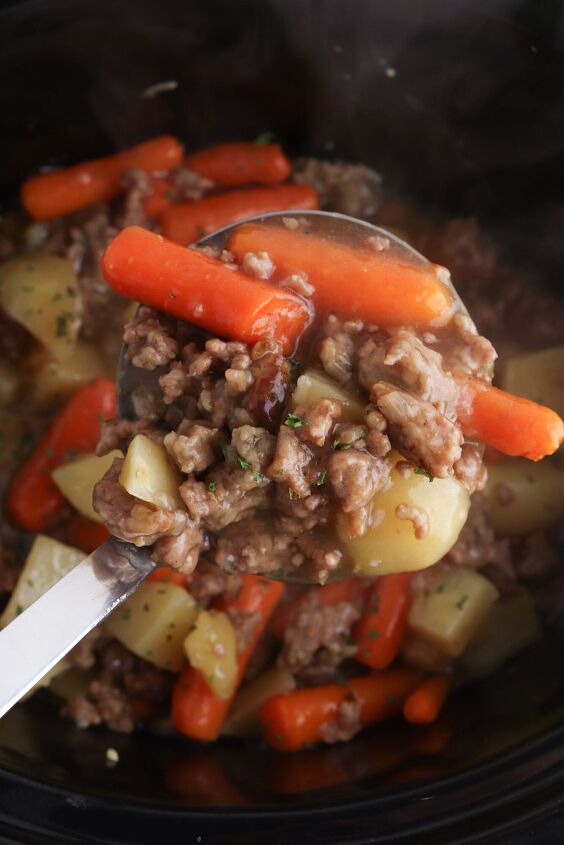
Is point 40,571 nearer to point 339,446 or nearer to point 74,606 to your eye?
point 74,606

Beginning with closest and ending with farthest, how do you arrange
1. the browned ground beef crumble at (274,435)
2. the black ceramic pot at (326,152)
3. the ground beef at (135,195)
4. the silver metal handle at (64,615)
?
1. the silver metal handle at (64,615)
2. the browned ground beef crumble at (274,435)
3. the black ceramic pot at (326,152)
4. the ground beef at (135,195)

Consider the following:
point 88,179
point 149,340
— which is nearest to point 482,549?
point 149,340

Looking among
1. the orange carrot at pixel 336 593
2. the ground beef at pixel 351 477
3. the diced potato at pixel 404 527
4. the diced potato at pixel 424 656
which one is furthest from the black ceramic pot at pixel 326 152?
the ground beef at pixel 351 477

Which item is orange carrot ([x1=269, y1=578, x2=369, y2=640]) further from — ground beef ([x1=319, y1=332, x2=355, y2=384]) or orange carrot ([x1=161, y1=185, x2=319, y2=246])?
orange carrot ([x1=161, y1=185, x2=319, y2=246])

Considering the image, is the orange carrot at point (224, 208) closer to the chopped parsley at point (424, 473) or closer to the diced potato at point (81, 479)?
the diced potato at point (81, 479)

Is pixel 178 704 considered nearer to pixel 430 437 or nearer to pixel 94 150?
pixel 430 437
